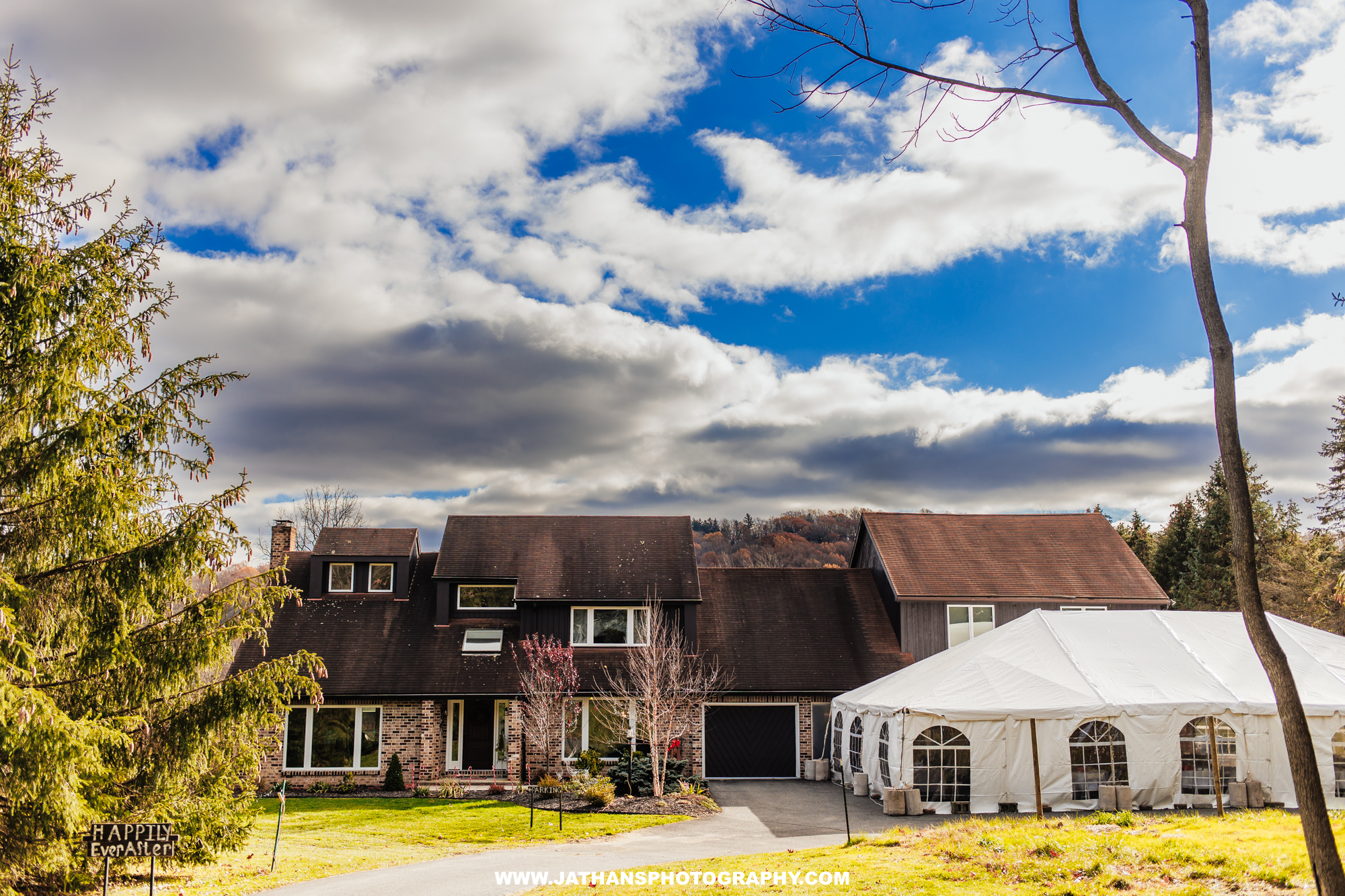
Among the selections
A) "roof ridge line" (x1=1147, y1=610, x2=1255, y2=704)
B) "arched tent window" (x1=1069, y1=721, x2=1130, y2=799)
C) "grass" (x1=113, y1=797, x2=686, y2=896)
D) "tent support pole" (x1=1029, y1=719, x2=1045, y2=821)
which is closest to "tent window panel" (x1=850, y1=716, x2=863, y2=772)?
"tent support pole" (x1=1029, y1=719, x2=1045, y2=821)

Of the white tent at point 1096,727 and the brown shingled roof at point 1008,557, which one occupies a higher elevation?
the brown shingled roof at point 1008,557

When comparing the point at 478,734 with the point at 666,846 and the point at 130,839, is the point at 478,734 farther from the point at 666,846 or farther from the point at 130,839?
the point at 130,839

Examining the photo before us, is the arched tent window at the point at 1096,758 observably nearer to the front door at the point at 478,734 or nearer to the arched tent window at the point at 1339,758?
the arched tent window at the point at 1339,758

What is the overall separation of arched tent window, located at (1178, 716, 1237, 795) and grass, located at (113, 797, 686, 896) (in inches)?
413

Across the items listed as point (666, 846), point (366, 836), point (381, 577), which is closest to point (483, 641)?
point (381, 577)

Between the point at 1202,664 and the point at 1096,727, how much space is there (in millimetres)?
3090

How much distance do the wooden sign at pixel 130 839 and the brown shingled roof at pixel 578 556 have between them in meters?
15.4

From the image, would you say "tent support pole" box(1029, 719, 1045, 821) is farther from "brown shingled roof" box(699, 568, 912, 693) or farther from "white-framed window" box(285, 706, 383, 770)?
"white-framed window" box(285, 706, 383, 770)

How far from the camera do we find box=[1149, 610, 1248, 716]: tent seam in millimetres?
17797

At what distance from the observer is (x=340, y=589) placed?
85.4ft

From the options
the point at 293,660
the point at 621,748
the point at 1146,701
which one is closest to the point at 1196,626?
the point at 1146,701

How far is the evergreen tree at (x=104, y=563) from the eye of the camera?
9703mm

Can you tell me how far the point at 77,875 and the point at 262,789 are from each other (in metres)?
12.7

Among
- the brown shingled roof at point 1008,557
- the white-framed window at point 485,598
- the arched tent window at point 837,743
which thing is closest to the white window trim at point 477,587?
the white-framed window at point 485,598
